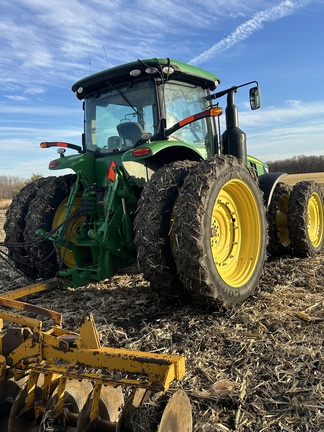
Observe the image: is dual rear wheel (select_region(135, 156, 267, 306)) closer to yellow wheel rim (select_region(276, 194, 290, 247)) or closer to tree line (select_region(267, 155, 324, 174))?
yellow wheel rim (select_region(276, 194, 290, 247))

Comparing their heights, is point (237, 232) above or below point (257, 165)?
below

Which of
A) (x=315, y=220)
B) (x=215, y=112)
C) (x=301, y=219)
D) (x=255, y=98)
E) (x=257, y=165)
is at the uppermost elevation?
(x=255, y=98)

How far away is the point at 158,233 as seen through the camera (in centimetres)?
335

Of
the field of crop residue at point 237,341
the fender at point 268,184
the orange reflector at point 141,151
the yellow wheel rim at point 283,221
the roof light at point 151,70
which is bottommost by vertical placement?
the field of crop residue at point 237,341

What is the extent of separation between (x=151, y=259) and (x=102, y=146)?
2381mm

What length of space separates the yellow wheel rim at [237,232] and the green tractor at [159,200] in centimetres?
1

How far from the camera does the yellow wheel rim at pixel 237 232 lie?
4.00 meters

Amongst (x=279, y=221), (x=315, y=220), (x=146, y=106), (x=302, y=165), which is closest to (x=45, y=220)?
(x=146, y=106)

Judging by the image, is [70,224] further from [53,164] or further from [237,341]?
[237,341]

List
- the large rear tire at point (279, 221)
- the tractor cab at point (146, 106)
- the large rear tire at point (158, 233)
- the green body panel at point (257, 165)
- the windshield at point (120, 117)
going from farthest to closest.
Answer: the green body panel at point (257, 165) < the large rear tire at point (279, 221) < the windshield at point (120, 117) < the tractor cab at point (146, 106) < the large rear tire at point (158, 233)

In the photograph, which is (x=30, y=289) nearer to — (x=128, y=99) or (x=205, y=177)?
(x=205, y=177)

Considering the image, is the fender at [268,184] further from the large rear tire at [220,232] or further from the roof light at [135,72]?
the roof light at [135,72]

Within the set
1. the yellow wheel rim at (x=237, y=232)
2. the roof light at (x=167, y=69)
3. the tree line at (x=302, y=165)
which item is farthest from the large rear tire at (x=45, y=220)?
the tree line at (x=302, y=165)

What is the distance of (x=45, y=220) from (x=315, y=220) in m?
4.35
